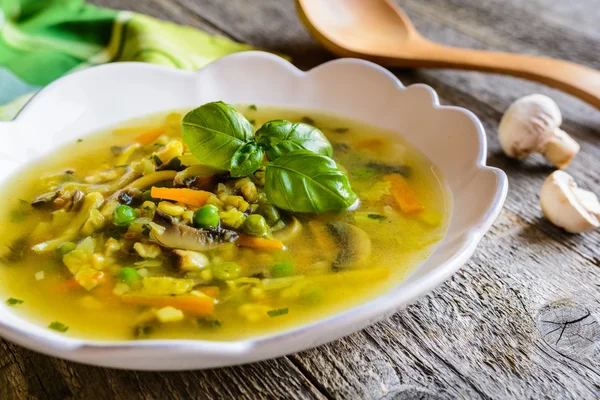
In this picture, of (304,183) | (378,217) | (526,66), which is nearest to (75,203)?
(304,183)

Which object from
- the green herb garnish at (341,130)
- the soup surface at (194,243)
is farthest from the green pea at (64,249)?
the green herb garnish at (341,130)

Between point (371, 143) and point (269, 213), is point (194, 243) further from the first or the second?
point (371, 143)

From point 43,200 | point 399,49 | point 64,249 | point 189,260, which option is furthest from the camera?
point 399,49

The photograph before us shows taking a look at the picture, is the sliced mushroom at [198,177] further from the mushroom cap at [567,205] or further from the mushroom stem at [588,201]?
the mushroom stem at [588,201]

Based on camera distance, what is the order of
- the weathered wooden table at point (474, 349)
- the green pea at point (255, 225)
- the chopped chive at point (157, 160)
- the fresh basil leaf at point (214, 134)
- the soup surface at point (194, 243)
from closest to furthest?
1. the weathered wooden table at point (474, 349)
2. the soup surface at point (194, 243)
3. the green pea at point (255, 225)
4. the fresh basil leaf at point (214, 134)
5. the chopped chive at point (157, 160)

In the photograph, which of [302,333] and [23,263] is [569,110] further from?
[23,263]
